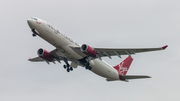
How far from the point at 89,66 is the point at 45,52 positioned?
24.5 feet

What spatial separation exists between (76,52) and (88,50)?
2.54 m

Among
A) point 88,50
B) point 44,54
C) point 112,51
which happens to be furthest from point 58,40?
point 112,51

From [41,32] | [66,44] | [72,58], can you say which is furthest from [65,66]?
[41,32]

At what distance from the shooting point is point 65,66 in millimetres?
45969

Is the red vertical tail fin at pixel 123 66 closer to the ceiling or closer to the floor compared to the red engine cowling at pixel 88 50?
closer to the ceiling

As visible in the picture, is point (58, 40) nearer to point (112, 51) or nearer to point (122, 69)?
point (112, 51)

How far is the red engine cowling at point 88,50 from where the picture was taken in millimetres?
38812

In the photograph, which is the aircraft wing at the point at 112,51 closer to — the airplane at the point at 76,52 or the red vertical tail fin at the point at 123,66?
the airplane at the point at 76,52

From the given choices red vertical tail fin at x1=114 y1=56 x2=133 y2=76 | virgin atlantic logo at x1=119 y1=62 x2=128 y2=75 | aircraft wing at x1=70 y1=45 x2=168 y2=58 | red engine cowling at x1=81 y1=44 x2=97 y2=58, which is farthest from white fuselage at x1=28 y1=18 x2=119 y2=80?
virgin atlantic logo at x1=119 y1=62 x2=128 y2=75

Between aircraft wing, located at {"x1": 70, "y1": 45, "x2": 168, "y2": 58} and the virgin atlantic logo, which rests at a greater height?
the virgin atlantic logo

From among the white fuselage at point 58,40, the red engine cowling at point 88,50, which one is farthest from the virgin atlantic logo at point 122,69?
the red engine cowling at point 88,50

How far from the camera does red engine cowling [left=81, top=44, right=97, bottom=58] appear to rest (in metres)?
38.8

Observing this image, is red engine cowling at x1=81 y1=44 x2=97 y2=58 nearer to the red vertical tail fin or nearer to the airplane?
the airplane

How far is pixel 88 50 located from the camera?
38.8 metres
